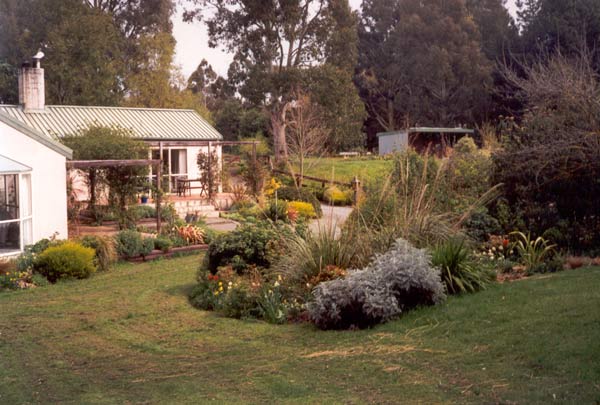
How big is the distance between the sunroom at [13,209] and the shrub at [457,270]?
9274 millimetres

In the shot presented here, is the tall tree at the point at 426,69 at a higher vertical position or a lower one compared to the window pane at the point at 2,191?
higher

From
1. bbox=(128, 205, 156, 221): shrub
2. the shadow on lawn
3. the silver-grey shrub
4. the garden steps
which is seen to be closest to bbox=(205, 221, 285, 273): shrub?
the shadow on lawn

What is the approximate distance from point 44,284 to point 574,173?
31.8 feet

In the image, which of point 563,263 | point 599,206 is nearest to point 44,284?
point 563,263

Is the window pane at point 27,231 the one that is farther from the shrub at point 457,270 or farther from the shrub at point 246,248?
the shrub at point 457,270

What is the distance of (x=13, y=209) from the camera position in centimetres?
1483

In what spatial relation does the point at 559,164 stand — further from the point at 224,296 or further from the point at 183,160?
the point at 183,160

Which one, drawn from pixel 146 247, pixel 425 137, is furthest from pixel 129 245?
→ pixel 425 137

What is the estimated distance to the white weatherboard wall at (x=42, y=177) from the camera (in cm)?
1525

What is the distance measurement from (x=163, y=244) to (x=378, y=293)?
361 inches

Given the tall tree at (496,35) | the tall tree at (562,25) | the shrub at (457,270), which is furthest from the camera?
the tall tree at (496,35)

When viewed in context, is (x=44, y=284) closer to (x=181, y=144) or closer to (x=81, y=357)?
(x=81, y=357)

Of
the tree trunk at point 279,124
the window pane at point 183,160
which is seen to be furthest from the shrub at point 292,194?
the tree trunk at point 279,124

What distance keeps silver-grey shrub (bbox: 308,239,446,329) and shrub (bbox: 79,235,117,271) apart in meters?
7.39
